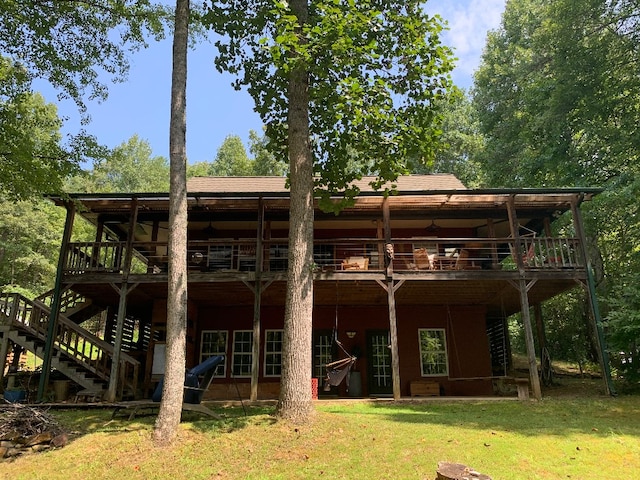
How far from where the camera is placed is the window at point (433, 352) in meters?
14.3

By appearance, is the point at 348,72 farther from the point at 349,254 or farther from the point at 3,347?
the point at 3,347

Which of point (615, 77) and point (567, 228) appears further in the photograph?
point (567, 228)

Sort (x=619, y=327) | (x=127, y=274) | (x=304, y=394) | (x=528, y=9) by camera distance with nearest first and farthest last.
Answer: (x=304, y=394) → (x=619, y=327) → (x=127, y=274) → (x=528, y=9)

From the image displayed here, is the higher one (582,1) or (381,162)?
(582,1)

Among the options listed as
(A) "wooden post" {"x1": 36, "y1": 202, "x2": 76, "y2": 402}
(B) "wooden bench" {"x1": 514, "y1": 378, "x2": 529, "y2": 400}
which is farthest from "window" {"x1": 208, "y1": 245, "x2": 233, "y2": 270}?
(B) "wooden bench" {"x1": 514, "y1": 378, "x2": 529, "y2": 400}

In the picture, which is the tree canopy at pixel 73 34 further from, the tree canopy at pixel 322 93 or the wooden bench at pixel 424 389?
the wooden bench at pixel 424 389

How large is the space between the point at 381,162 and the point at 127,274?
717cm

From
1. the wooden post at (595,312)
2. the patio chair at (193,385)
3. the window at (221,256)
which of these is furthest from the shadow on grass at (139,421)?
the wooden post at (595,312)

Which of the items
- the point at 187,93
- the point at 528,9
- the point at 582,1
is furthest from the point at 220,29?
the point at 528,9

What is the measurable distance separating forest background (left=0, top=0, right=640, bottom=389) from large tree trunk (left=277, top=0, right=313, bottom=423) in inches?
73.0

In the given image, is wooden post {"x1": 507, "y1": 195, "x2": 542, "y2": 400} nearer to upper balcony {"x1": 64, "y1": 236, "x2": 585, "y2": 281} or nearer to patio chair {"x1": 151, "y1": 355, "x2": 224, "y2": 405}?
upper balcony {"x1": 64, "y1": 236, "x2": 585, "y2": 281}

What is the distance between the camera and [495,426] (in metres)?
7.64

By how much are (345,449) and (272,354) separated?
850 cm

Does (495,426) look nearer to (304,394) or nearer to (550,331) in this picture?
(304,394)
